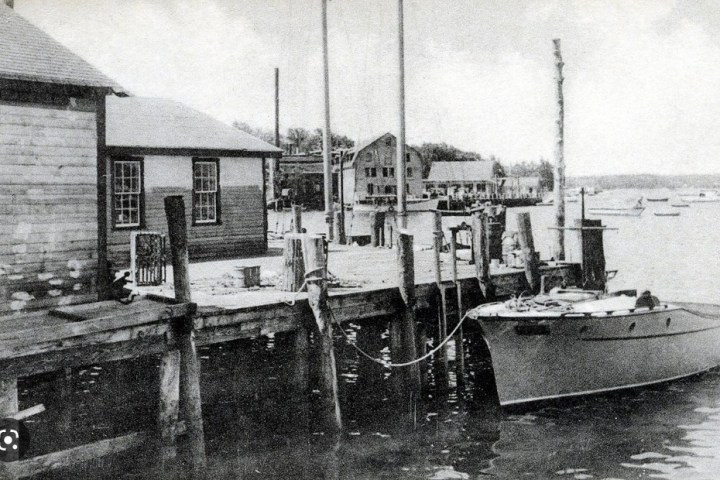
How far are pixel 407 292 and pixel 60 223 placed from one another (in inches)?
232

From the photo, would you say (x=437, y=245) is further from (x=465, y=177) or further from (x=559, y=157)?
(x=465, y=177)

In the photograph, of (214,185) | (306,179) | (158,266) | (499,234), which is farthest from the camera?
(306,179)

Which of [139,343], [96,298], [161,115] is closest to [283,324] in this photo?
[139,343]

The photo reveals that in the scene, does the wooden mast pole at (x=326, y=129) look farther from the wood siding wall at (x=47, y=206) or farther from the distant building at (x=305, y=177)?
the distant building at (x=305, y=177)

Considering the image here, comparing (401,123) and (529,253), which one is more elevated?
(401,123)

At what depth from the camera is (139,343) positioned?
8.68 metres

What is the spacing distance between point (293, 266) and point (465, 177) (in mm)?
80668

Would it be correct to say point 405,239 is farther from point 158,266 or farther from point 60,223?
point 60,223

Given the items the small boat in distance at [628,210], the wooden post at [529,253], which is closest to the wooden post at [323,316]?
the wooden post at [529,253]

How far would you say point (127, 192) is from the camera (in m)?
16.7

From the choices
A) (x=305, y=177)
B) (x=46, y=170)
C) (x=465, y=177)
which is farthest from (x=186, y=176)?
(x=465, y=177)

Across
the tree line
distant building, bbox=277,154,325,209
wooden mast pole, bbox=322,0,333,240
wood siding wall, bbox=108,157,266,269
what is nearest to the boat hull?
wood siding wall, bbox=108,157,266,269

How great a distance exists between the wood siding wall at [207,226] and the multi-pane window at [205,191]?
16cm

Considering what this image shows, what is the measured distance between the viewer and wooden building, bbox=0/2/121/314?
1048cm
